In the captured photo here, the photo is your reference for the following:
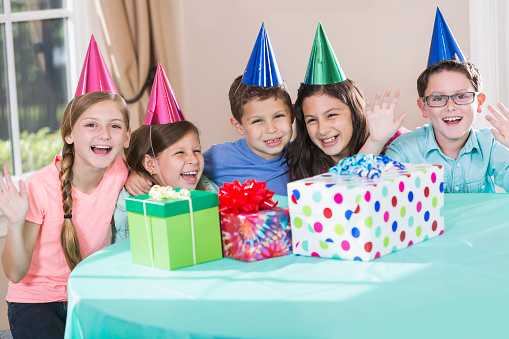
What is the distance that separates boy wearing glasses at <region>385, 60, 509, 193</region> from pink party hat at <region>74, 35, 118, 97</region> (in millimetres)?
964

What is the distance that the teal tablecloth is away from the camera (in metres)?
0.84

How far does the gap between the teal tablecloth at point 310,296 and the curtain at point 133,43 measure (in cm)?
174

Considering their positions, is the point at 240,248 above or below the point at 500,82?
below

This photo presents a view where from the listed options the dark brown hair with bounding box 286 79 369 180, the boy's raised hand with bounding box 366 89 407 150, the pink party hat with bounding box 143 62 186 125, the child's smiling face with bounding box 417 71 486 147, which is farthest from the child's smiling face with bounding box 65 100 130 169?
the child's smiling face with bounding box 417 71 486 147

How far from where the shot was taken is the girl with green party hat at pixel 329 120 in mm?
1937

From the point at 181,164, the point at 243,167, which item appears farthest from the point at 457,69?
the point at 181,164

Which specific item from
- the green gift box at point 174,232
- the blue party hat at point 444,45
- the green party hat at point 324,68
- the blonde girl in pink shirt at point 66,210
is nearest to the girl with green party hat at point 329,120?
the green party hat at point 324,68

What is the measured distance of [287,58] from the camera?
2.97 m

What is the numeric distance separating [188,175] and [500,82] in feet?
4.74

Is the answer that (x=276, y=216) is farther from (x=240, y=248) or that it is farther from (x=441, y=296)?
(x=441, y=296)

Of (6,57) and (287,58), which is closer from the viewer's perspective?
(6,57)

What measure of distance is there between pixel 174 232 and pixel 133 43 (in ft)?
6.35

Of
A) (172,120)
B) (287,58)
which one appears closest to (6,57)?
(172,120)

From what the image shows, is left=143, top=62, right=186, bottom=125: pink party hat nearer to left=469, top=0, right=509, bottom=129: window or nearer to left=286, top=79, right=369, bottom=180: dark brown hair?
left=286, top=79, right=369, bottom=180: dark brown hair
